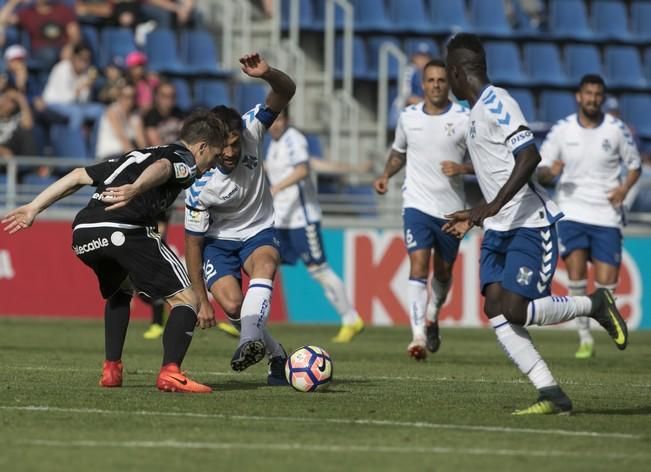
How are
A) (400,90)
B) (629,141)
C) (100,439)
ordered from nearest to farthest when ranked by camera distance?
(100,439) → (629,141) → (400,90)

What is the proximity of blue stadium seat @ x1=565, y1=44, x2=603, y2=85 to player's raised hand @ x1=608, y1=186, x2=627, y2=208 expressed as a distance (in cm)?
1276

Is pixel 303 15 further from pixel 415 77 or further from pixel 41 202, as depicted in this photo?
pixel 41 202

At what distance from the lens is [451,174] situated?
1366 centimetres

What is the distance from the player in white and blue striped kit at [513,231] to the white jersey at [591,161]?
576 cm

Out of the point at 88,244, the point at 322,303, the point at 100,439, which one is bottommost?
the point at 322,303

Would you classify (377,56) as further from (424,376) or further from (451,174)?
(424,376)

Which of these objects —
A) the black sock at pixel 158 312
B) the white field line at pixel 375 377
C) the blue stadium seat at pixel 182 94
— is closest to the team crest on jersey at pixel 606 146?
the white field line at pixel 375 377

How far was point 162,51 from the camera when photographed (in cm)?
2455

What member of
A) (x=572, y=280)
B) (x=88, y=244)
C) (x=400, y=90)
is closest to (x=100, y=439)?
(x=88, y=244)

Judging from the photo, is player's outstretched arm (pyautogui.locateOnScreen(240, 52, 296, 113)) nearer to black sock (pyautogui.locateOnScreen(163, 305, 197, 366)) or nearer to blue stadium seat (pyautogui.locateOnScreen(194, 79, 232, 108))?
black sock (pyautogui.locateOnScreen(163, 305, 197, 366))

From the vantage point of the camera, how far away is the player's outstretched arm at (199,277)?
10625mm

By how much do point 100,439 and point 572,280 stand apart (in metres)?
8.70

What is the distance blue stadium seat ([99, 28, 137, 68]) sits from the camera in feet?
79.0

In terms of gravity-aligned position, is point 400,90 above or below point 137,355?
above
